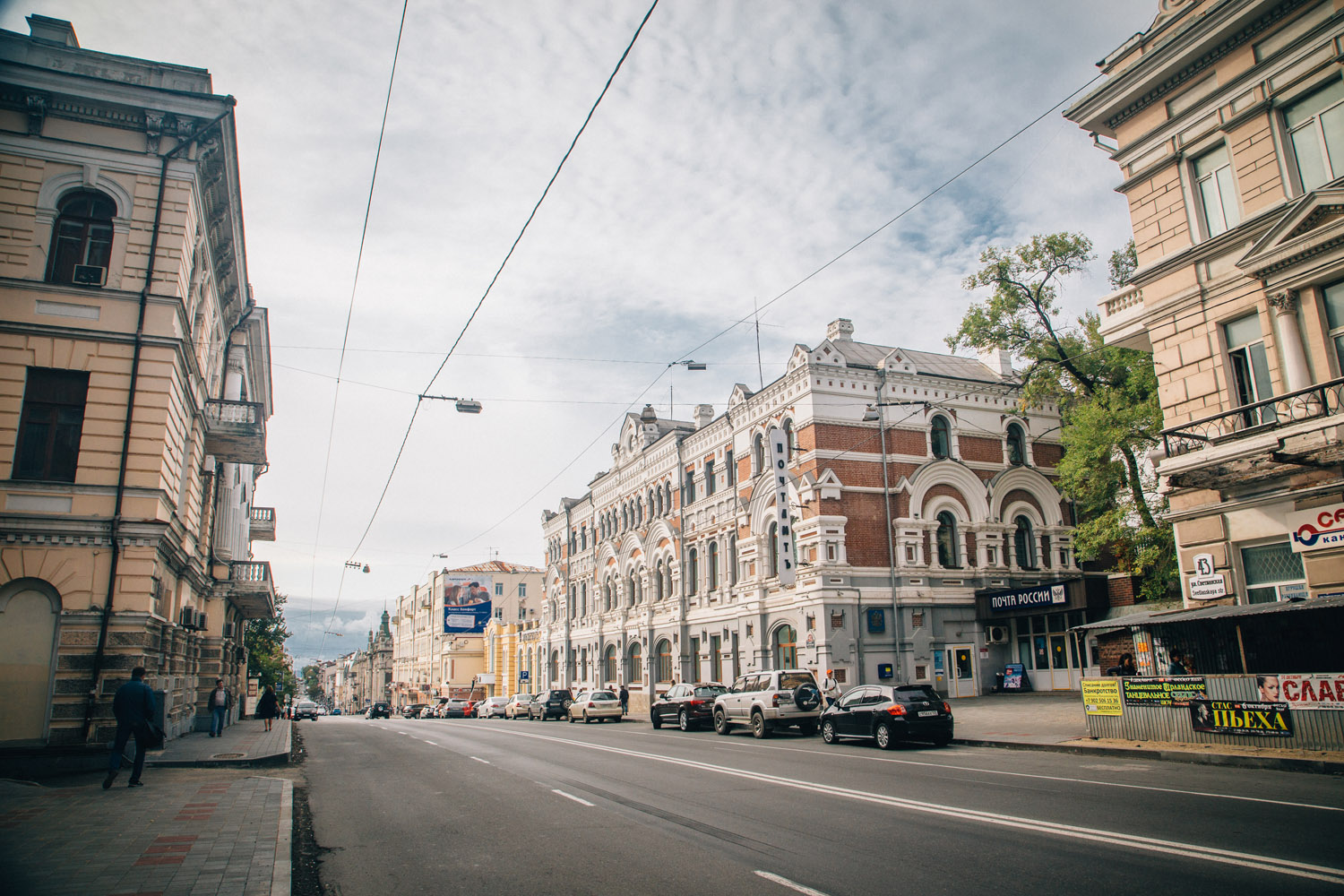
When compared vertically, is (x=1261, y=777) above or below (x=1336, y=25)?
below

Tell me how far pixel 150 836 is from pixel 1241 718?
51.3ft

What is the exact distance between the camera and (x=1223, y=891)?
19.9 ft

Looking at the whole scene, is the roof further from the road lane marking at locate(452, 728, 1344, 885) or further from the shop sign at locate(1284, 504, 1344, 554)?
the road lane marking at locate(452, 728, 1344, 885)

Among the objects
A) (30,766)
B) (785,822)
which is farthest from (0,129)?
(785,822)

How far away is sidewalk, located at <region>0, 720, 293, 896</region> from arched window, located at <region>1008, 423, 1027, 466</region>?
98.5 feet

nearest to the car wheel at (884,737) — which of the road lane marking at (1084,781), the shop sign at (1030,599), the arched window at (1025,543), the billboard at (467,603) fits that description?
the road lane marking at (1084,781)

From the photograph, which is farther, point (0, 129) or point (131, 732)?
point (0, 129)

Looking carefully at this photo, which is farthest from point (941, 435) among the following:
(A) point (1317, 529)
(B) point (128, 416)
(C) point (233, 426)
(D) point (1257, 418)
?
(B) point (128, 416)

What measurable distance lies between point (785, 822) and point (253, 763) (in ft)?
43.0

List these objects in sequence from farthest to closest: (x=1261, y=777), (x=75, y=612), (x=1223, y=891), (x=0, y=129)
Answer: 1. (x=0, y=129)
2. (x=75, y=612)
3. (x=1261, y=777)
4. (x=1223, y=891)

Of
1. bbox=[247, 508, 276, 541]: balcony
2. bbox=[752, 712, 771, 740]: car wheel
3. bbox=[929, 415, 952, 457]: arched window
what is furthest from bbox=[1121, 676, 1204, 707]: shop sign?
bbox=[247, 508, 276, 541]: balcony

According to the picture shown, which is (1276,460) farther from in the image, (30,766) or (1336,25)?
(30,766)

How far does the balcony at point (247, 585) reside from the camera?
29.7 m

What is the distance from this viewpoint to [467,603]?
7975cm
